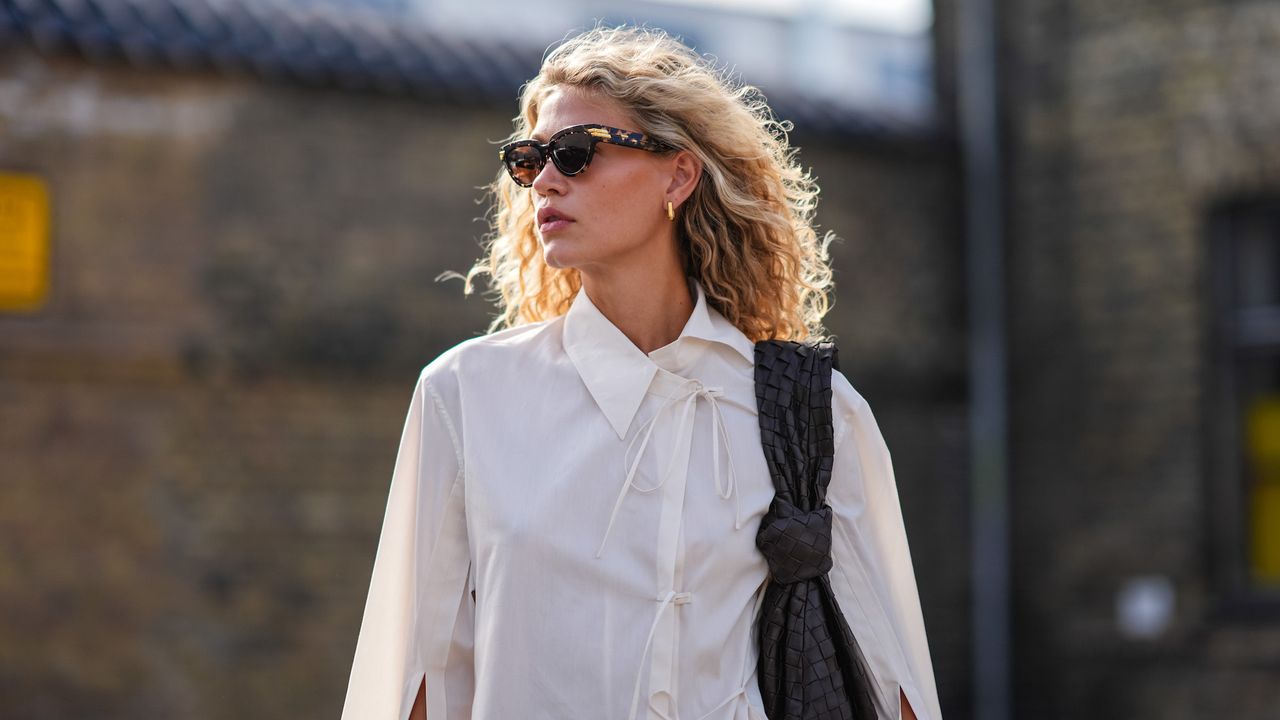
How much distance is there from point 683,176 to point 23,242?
6543mm

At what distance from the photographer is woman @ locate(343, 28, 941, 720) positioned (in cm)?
260

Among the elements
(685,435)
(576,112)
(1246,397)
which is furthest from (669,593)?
(1246,397)

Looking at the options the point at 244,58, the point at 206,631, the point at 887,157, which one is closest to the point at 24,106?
the point at 244,58

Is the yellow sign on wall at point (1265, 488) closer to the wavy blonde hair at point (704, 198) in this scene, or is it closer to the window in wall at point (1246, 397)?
the window in wall at point (1246, 397)

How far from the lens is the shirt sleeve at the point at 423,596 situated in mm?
2627

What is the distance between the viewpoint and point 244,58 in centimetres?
914

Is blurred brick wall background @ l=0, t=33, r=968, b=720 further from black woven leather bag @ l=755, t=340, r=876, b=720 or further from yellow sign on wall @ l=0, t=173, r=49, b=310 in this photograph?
black woven leather bag @ l=755, t=340, r=876, b=720

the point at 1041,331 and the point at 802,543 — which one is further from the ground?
the point at 1041,331

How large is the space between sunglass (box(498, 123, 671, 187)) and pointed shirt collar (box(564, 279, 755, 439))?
24 cm

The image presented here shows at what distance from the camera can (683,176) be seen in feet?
9.95

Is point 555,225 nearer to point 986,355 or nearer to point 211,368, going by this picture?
point 211,368

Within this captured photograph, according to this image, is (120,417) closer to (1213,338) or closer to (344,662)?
(344,662)

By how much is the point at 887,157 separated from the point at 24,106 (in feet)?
18.4

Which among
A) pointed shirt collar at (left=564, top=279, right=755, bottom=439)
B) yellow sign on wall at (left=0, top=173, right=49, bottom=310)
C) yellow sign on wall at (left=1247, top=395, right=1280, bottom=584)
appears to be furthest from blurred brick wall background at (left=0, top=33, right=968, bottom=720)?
pointed shirt collar at (left=564, top=279, right=755, bottom=439)
